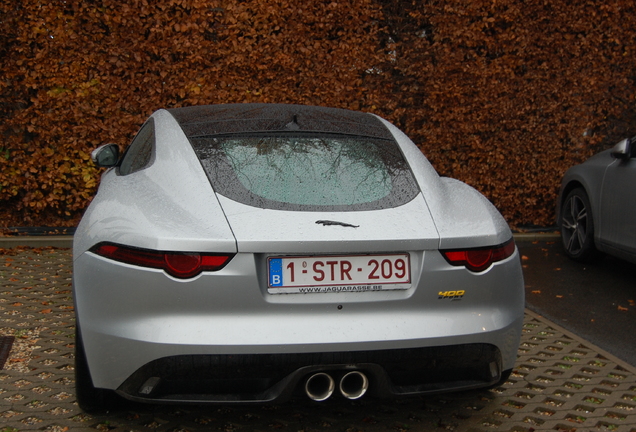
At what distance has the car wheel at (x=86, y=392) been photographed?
11.3 ft

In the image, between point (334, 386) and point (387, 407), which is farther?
point (387, 407)

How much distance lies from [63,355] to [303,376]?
226cm

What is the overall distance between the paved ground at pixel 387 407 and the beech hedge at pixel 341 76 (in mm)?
3571

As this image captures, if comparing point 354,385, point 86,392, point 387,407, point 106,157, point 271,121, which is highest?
point 271,121

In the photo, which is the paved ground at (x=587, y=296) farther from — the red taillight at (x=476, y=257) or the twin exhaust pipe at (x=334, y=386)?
the twin exhaust pipe at (x=334, y=386)

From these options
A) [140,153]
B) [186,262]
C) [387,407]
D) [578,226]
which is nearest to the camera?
[186,262]

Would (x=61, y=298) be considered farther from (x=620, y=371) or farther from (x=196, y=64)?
(x=620, y=371)

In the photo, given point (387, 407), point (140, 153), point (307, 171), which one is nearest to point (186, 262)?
point (307, 171)

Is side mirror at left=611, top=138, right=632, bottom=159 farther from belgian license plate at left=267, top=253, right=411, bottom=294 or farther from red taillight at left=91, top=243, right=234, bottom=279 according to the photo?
red taillight at left=91, top=243, right=234, bottom=279

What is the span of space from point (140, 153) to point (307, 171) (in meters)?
1.14

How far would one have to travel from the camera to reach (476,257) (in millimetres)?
3248

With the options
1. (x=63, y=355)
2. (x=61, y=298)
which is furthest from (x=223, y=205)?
(x=61, y=298)

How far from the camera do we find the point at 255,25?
8.30m

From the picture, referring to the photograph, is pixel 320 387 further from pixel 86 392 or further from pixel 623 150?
pixel 623 150
